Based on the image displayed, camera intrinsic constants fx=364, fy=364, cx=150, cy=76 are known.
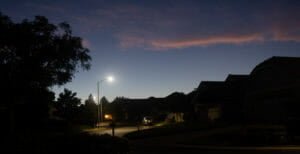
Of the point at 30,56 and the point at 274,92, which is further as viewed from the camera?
the point at 274,92

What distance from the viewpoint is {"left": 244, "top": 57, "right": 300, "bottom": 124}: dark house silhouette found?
3519 centimetres

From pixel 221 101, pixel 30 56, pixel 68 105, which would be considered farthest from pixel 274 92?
pixel 68 105

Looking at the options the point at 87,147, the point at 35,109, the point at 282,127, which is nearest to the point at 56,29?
the point at 35,109

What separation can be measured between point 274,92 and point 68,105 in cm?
4898

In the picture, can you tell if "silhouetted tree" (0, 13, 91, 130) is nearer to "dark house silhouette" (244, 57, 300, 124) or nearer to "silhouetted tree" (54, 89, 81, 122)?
"dark house silhouette" (244, 57, 300, 124)

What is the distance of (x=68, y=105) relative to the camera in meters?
76.2

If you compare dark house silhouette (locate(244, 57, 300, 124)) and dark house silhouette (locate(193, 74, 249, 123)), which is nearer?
dark house silhouette (locate(244, 57, 300, 124))

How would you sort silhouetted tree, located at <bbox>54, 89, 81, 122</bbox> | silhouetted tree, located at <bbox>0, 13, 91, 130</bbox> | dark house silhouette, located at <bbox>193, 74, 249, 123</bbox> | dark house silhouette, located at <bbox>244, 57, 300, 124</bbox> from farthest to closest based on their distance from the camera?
silhouetted tree, located at <bbox>54, 89, 81, 122</bbox> → dark house silhouette, located at <bbox>193, 74, 249, 123</bbox> → dark house silhouette, located at <bbox>244, 57, 300, 124</bbox> → silhouetted tree, located at <bbox>0, 13, 91, 130</bbox>

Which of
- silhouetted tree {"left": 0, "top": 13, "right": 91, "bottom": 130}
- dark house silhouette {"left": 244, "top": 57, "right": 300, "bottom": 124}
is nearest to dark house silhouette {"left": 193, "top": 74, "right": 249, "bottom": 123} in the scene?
dark house silhouette {"left": 244, "top": 57, "right": 300, "bottom": 124}

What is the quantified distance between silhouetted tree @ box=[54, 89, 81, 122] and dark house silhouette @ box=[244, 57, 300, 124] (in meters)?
37.4

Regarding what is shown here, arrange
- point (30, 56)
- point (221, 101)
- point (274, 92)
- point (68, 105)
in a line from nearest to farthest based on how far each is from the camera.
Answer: point (30, 56), point (274, 92), point (221, 101), point (68, 105)

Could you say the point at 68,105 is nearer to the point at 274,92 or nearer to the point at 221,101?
the point at 221,101

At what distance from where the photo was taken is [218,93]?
172ft

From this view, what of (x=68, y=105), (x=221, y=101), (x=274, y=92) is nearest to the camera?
(x=274, y=92)
